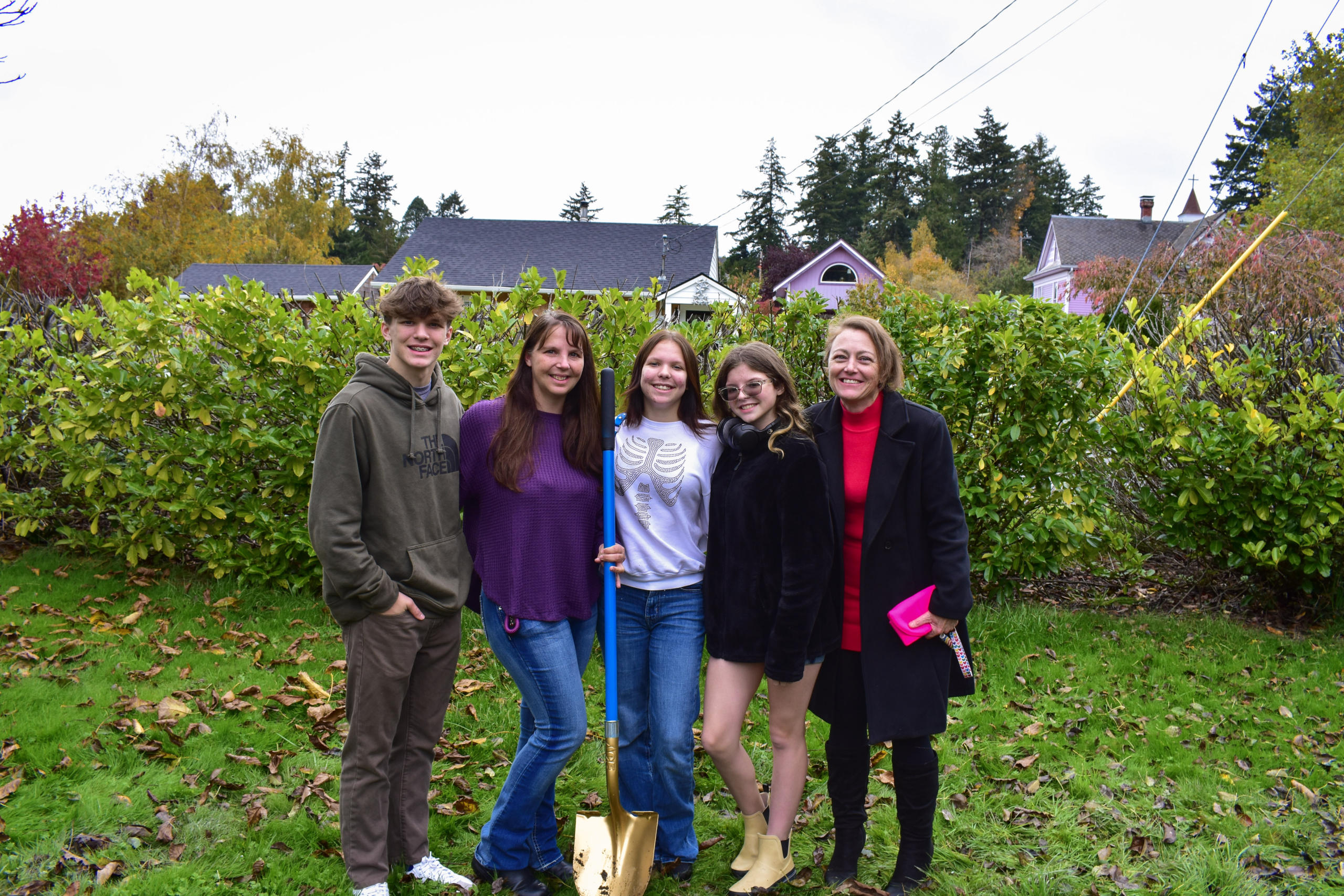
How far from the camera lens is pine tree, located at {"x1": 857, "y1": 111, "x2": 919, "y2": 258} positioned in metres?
59.2

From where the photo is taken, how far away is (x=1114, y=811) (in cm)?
390

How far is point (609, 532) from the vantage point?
9.99ft

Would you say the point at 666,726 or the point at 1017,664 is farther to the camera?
the point at 1017,664

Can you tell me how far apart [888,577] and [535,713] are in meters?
1.34

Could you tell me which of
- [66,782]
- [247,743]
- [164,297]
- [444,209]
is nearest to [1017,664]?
[247,743]

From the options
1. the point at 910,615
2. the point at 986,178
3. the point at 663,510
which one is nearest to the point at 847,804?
the point at 910,615

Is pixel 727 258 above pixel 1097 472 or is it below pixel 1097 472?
above

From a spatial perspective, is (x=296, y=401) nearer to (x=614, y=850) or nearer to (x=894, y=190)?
(x=614, y=850)

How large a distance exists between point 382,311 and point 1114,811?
380cm

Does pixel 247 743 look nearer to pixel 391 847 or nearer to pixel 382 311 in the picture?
pixel 391 847

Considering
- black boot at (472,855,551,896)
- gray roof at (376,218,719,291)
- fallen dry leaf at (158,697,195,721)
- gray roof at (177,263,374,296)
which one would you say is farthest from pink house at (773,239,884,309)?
black boot at (472,855,551,896)

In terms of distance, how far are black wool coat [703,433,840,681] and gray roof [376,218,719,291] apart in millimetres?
23921

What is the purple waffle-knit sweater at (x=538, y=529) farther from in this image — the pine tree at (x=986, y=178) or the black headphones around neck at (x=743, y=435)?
the pine tree at (x=986, y=178)

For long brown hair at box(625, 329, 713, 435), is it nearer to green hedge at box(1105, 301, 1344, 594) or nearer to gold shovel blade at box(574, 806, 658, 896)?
gold shovel blade at box(574, 806, 658, 896)
